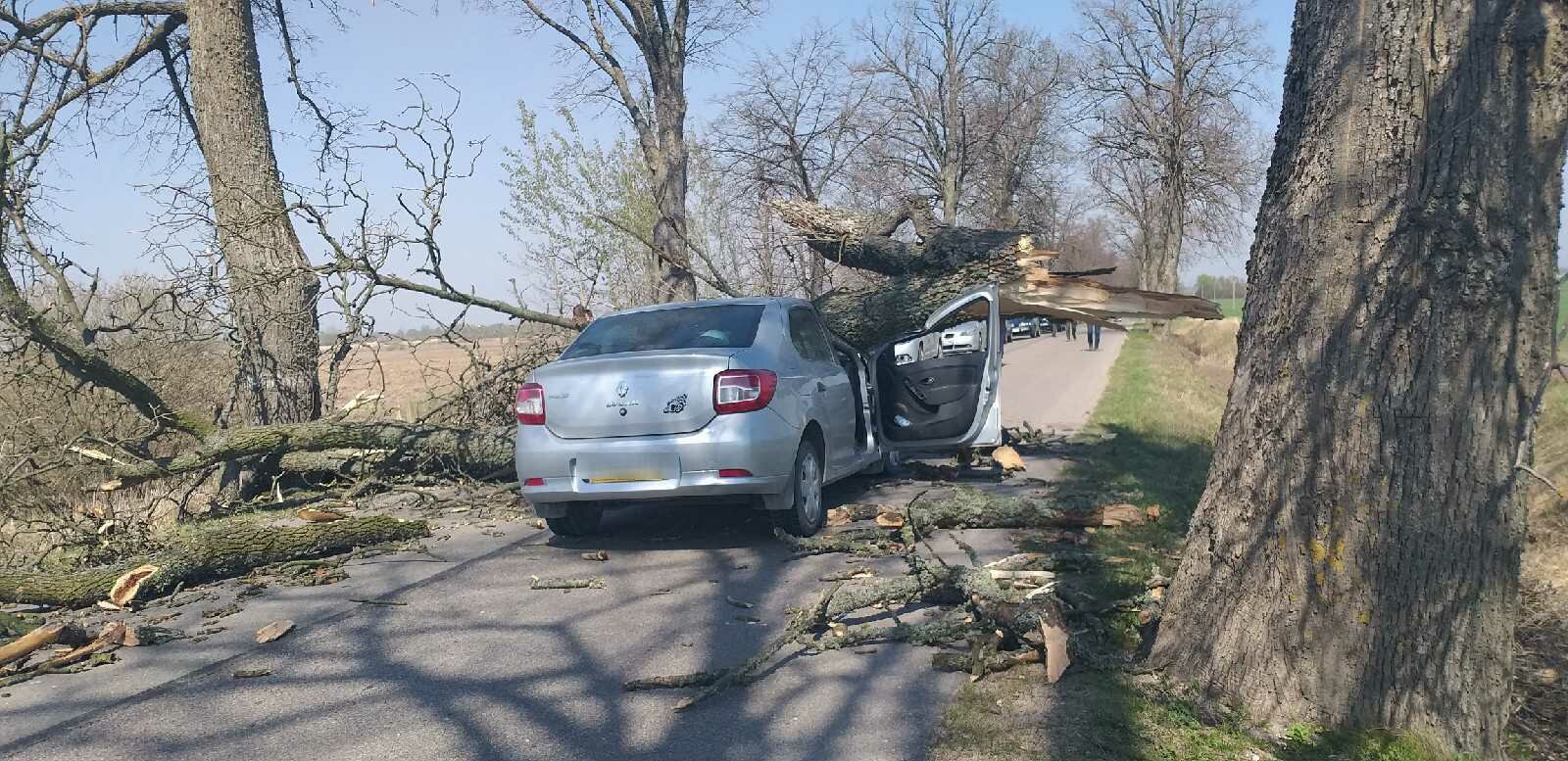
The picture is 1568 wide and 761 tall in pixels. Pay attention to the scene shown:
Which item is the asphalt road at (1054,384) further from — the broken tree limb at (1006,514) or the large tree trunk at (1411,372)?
the large tree trunk at (1411,372)

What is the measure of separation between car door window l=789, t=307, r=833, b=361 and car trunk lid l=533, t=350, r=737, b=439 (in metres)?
1.10

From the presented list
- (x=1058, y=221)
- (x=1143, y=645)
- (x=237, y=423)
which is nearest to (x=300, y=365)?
Result: (x=237, y=423)

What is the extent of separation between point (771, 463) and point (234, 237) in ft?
21.0

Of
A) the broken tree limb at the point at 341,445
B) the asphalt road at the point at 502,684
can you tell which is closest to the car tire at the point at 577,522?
the asphalt road at the point at 502,684

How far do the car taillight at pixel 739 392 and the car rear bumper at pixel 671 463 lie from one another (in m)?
0.05

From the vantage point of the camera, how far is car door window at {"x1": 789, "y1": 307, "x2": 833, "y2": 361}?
8047 mm

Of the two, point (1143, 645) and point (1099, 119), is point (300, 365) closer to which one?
point (1143, 645)

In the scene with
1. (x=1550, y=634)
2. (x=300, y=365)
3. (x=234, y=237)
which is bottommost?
(x=1550, y=634)

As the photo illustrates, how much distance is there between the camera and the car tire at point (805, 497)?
23.8 feet

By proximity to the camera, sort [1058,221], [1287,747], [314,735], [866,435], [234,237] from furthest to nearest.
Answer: [1058,221] → [234,237] → [866,435] → [314,735] → [1287,747]

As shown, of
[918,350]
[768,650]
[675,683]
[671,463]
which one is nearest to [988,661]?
[768,650]

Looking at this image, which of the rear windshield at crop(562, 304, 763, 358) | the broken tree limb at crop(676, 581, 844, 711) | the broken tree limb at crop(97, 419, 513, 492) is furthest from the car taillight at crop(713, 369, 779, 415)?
the broken tree limb at crop(97, 419, 513, 492)

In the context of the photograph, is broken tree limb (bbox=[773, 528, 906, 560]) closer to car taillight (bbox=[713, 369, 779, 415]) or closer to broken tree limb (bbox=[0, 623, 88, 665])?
car taillight (bbox=[713, 369, 779, 415])

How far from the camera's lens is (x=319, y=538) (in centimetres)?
729
